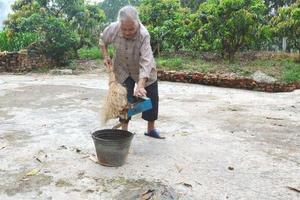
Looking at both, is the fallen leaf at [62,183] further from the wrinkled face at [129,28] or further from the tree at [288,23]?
the tree at [288,23]

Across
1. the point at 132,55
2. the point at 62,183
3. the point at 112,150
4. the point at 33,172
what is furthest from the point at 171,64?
the point at 62,183

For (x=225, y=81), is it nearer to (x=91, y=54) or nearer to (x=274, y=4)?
(x=91, y=54)

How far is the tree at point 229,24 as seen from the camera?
11.8 m

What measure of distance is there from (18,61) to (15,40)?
1317mm

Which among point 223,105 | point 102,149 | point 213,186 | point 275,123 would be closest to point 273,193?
point 213,186

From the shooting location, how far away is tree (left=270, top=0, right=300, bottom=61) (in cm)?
1138

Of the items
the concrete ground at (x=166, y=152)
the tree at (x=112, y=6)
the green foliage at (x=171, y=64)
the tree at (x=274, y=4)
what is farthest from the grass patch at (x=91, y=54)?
the tree at (x=112, y=6)

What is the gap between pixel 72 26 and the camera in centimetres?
1452

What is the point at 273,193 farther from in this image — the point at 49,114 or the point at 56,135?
the point at 49,114

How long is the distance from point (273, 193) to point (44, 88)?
21.9 ft

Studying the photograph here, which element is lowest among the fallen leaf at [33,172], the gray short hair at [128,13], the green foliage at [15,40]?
the fallen leaf at [33,172]

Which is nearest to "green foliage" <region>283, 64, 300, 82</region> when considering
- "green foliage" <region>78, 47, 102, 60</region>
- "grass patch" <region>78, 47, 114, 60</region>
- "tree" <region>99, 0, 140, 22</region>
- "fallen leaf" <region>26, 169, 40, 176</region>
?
"grass patch" <region>78, 47, 114, 60</region>

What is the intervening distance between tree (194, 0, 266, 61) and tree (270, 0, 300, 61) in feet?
1.60

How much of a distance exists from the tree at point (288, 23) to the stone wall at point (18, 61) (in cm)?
709
